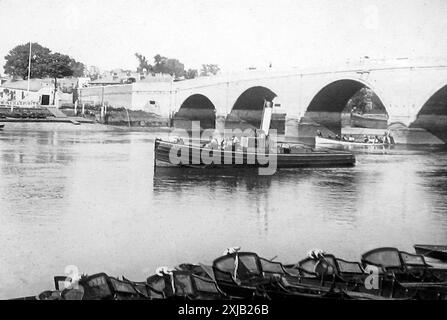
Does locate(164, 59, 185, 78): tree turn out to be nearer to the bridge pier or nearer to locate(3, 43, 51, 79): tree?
the bridge pier

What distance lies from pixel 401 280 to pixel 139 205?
4715 millimetres

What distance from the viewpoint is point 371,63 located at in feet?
62.1

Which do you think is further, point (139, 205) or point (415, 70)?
point (415, 70)

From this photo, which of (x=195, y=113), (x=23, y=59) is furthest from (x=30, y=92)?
(x=195, y=113)

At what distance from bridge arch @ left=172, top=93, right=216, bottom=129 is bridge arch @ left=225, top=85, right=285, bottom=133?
7.31ft

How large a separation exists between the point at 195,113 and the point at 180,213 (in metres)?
23.5

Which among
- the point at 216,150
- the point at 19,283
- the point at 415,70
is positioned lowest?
the point at 19,283

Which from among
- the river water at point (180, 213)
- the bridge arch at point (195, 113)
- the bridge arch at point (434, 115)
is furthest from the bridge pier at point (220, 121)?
the river water at point (180, 213)

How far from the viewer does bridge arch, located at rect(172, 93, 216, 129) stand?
98.3 feet

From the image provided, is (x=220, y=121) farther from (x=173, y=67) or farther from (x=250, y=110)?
(x=173, y=67)

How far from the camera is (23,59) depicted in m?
15.2

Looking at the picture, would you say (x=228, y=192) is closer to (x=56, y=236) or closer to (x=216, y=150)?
(x=216, y=150)

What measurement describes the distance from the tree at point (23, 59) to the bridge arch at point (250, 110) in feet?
29.9
